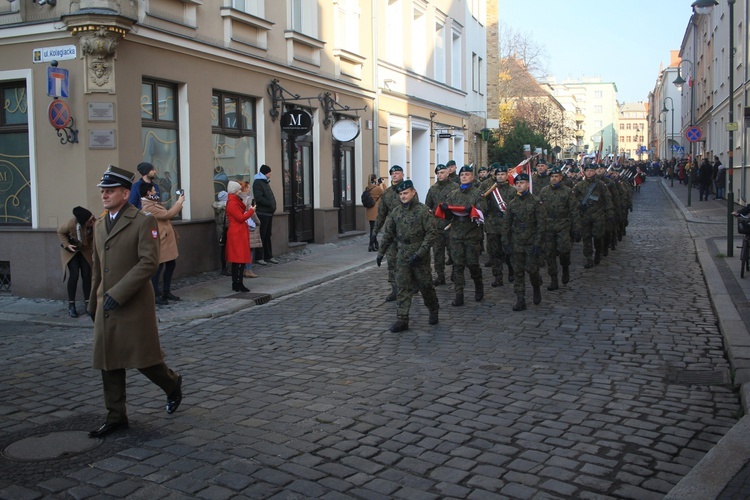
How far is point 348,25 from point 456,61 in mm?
12062

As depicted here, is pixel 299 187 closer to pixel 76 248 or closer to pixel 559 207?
pixel 559 207

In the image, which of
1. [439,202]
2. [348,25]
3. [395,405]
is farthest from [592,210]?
[395,405]

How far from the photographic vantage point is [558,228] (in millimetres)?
12875

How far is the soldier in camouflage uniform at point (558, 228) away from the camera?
1241 cm

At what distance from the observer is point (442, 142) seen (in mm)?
29453

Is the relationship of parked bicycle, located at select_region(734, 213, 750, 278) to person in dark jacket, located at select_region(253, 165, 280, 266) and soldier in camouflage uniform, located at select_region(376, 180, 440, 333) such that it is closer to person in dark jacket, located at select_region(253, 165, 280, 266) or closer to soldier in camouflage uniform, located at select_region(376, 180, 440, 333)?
soldier in camouflage uniform, located at select_region(376, 180, 440, 333)

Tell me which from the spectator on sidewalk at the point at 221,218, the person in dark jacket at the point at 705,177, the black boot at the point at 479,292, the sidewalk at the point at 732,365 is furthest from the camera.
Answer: the person in dark jacket at the point at 705,177

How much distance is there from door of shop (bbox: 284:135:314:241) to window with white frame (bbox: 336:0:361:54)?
3148 millimetres

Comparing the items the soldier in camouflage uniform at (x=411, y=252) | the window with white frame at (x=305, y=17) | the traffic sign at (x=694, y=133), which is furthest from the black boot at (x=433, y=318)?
the traffic sign at (x=694, y=133)

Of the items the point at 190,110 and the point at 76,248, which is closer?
the point at 76,248

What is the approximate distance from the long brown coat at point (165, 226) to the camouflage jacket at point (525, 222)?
188 inches

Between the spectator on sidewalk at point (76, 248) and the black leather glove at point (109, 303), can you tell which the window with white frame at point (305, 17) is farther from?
the black leather glove at point (109, 303)

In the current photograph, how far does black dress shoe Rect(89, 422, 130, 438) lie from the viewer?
542 cm

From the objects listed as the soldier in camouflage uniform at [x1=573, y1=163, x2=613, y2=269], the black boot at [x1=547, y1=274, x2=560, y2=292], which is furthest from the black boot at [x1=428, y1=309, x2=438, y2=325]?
the soldier in camouflage uniform at [x1=573, y1=163, x2=613, y2=269]
